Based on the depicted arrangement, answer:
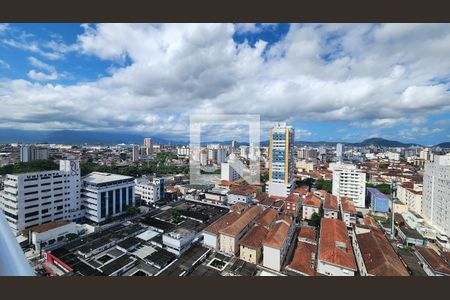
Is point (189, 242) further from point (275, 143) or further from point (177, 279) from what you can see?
point (275, 143)

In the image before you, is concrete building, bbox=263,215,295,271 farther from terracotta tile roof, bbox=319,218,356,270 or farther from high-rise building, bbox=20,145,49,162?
high-rise building, bbox=20,145,49,162

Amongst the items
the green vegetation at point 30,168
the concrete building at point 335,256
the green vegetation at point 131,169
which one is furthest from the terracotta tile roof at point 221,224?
the green vegetation at point 30,168

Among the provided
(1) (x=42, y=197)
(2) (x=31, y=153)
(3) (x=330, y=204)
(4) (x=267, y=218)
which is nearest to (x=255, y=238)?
(4) (x=267, y=218)

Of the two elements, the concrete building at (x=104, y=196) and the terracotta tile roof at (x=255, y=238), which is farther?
the concrete building at (x=104, y=196)

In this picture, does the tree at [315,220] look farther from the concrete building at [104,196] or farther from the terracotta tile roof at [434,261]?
the concrete building at [104,196]

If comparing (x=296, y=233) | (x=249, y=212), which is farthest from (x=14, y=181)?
(x=296, y=233)

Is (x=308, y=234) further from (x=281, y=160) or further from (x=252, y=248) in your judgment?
(x=281, y=160)
